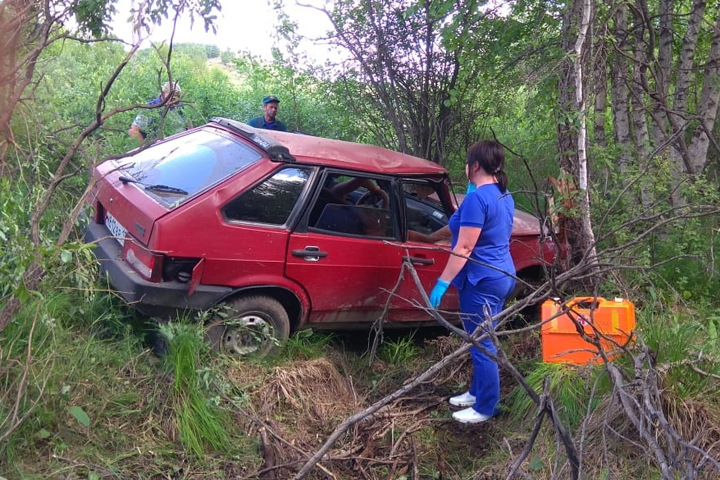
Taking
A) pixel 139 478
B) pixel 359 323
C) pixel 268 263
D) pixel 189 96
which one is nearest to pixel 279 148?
pixel 268 263

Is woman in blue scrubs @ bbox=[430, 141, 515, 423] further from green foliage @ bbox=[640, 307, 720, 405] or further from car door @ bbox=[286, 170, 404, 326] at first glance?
green foliage @ bbox=[640, 307, 720, 405]

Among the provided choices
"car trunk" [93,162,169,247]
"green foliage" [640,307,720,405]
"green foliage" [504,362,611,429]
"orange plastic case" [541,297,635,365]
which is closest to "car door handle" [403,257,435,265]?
"orange plastic case" [541,297,635,365]

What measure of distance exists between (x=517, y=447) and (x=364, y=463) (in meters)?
0.92

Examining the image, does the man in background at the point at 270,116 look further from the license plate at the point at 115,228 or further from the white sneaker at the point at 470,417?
the white sneaker at the point at 470,417

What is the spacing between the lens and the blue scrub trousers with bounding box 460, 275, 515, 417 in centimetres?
407

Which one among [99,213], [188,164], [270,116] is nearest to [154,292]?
[188,164]

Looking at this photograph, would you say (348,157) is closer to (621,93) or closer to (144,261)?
(144,261)

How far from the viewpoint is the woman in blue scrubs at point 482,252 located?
157 inches

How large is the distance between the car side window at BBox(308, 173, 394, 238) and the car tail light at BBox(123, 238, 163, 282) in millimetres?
1063

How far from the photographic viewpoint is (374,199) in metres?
4.84

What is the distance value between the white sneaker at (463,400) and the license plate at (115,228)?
2501 millimetres

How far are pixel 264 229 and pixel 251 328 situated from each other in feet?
2.21

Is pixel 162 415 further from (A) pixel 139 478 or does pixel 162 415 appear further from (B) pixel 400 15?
(B) pixel 400 15

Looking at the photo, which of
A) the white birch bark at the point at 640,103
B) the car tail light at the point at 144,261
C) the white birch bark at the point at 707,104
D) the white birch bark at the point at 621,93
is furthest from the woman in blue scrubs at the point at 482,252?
the white birch bark at the point at 707,104
